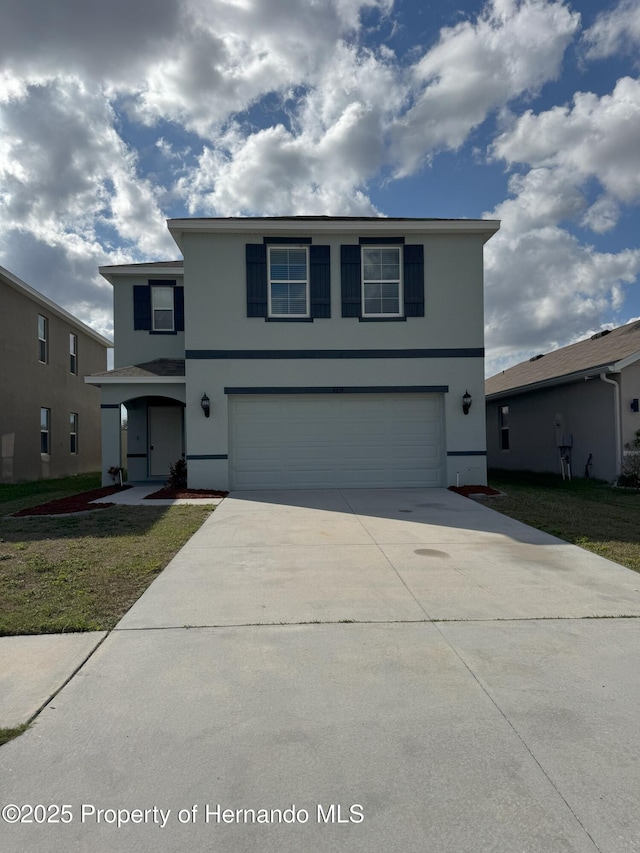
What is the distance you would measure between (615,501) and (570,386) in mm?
5794

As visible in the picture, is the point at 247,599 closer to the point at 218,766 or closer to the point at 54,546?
the point at 218,766

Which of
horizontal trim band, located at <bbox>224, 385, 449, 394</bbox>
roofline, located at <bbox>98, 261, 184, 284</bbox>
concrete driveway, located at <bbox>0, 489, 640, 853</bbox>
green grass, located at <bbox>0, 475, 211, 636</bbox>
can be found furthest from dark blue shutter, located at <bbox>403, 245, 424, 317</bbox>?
concrete driveway, located at <bbox>0, 489, 640, 853</bbox>

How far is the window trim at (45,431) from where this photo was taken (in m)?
19.6

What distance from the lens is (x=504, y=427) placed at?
21.2 metres

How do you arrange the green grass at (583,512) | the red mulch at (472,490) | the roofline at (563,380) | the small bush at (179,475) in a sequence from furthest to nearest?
the roofline at (563,380) → the small bush at (179,475) → the red mulch at (472,490) → the green grass at (583,512)

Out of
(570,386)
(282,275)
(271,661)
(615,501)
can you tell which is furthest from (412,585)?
(570,386)

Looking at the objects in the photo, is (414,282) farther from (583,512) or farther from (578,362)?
(578,362)

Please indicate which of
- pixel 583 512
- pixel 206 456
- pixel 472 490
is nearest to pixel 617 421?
pixel 472 490

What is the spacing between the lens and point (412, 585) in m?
5.53

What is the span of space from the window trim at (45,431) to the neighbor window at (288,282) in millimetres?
11168

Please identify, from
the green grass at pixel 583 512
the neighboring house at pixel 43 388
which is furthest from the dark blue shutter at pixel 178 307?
the green grass at pixel 583 512

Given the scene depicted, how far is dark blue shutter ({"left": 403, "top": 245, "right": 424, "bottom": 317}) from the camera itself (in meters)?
13.2

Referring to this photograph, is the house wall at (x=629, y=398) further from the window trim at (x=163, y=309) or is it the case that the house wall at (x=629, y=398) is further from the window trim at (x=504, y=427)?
the window trim at (x=163, y=309)

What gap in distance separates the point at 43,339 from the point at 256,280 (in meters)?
10.8
